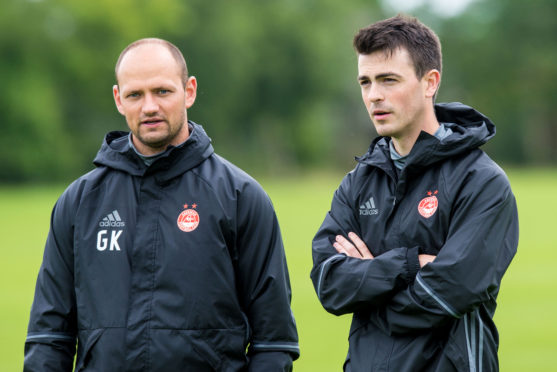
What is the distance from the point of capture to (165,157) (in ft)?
14.5

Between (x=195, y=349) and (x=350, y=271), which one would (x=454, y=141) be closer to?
(x=350, y=271)

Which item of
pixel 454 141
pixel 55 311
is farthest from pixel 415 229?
pixel 55 311

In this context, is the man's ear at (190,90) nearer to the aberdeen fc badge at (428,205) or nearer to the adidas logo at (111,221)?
the adidas logo at (111,221)

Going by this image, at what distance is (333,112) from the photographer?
82.0 metres

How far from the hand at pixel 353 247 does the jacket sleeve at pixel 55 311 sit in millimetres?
1432

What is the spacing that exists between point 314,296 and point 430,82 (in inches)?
434

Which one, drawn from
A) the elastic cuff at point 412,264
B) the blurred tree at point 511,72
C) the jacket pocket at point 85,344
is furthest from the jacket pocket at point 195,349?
the blurred tree at point 511,72

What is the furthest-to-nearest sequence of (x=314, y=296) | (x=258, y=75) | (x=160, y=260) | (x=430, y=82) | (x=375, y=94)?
A: (x=258, y=75) < (x=314, y=296) < (x=430, y=82) < (x=375, y=94) < (x=160, y=260)

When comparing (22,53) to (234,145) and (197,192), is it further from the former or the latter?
(197,192)

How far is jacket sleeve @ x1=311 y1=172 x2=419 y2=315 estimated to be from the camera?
4316 millimetres

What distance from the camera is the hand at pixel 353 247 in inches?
180

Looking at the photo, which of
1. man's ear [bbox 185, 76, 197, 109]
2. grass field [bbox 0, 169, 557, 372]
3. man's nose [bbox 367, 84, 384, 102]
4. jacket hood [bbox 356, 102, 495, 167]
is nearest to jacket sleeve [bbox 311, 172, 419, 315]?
jacket hood [bbox 356, 102, 495, 167]

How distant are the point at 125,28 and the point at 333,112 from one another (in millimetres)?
24292

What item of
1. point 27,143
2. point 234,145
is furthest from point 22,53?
point 234,145
